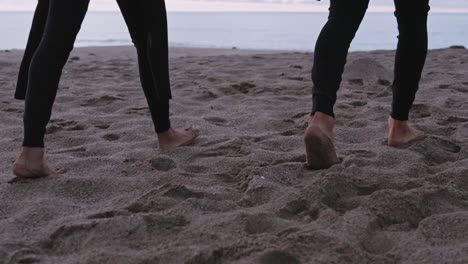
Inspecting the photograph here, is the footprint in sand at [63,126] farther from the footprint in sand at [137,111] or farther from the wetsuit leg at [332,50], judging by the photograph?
the wetsuit leg at [332,50]

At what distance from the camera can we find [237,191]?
2.11 meters

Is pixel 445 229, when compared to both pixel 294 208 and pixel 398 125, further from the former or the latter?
pixel 398 125

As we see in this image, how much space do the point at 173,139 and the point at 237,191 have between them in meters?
0.74

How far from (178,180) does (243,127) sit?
1.05 metres

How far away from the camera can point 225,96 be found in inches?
168

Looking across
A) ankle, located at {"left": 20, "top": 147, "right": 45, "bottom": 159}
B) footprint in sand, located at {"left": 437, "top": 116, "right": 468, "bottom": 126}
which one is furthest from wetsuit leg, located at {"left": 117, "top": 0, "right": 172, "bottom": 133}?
footprint in sand, located at {"left": 437, "top": 116, "right": 468, "bottom": 126}

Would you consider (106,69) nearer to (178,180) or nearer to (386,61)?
(386,61)

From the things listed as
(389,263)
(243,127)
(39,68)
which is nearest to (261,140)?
(243,127)

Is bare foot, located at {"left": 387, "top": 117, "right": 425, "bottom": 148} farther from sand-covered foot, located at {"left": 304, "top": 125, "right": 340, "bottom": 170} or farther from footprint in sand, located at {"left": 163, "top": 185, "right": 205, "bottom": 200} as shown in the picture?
footprint in sand, located at {"left": 163, "top": 185, "right": 205, "bottom": 200}

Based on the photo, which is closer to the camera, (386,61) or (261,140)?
(261,140)

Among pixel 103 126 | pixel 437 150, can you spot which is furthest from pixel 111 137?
pixel 437 150

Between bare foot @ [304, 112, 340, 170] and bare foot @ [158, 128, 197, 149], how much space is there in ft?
2.36

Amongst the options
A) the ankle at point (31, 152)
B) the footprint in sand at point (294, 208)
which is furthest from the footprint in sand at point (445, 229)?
the ankle at point (31, 152)

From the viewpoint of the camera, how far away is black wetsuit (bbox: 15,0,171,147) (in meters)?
2.11
